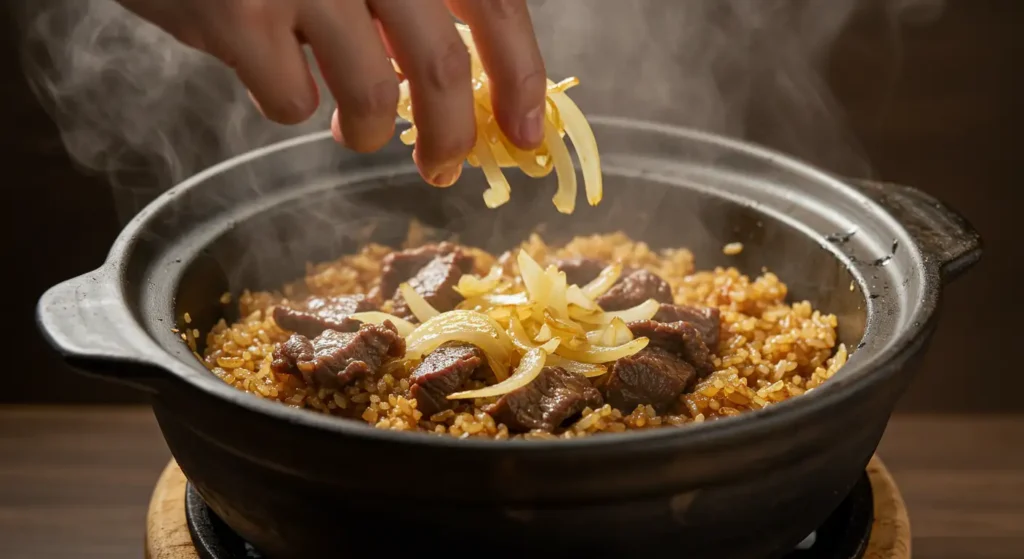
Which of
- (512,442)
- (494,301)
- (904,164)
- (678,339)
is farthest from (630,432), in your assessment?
(904,164)

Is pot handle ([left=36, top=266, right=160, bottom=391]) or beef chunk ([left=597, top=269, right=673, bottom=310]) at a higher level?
pot handle ([left=36, top=266, right=160, bottom=391])

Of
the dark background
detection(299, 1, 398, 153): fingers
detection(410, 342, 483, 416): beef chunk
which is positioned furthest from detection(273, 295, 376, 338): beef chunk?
the dark background

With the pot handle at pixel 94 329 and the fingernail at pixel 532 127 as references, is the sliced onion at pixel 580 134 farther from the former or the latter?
the pot handle at pixel 94 329

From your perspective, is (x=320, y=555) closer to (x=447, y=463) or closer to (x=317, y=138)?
(x=447, y=463)

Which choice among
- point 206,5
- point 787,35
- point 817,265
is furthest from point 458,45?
point 787,35

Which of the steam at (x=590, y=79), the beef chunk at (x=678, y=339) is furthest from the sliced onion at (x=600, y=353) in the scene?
the steam at (x=590, y=79)

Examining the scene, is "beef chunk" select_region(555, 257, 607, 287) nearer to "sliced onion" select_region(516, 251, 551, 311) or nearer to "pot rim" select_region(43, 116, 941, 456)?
"sliced onion" select_region(516, 251, 551, 311)
